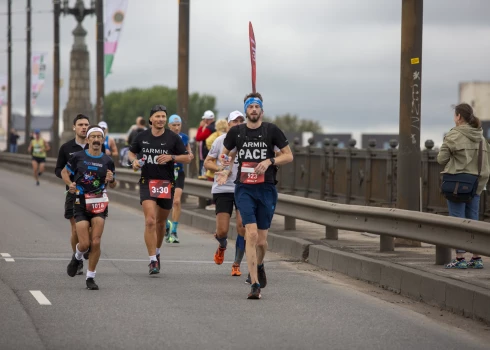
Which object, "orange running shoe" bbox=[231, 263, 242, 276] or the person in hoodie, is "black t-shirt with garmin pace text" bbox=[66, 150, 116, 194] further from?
the person in hoodie

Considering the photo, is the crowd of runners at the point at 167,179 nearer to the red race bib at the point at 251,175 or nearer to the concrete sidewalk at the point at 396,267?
the red race bib at the point at 251,175

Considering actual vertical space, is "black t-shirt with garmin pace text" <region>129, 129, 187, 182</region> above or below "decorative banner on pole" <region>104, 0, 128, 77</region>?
below

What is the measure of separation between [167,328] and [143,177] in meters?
4.22

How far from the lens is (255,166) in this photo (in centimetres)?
1141

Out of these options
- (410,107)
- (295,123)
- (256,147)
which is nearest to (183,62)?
(410,107)

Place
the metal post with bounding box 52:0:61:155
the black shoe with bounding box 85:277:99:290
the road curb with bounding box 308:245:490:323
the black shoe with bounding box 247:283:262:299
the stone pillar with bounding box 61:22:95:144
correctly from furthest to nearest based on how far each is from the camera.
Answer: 1. the stone pillar with bounding box 61:22:95:144
2. the metal post with bounding box 52:0:61:155
3. the black shoe with bounding box 85:277:99:290
4. the black shoe with bounding box 247:283:262:299
5. the road curb with bounding box 308:245:490:323

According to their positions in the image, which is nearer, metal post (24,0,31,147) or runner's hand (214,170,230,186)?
runner's hand (214,170,230,186)

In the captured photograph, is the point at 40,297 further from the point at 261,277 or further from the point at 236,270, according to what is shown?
the point at 236,270

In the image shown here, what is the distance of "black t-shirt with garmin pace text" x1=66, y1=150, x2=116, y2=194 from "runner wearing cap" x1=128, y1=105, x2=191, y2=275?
1154 mm

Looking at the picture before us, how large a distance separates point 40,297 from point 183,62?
54.4 ft

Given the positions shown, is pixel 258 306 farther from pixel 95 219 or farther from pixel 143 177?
pixel 143 177

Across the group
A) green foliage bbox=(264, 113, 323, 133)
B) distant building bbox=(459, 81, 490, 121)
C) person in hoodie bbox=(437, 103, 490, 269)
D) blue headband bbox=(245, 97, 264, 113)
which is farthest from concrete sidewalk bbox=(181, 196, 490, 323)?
green foliage bbox=(264, 113, 323, 133)

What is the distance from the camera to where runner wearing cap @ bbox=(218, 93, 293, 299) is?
1135 cm

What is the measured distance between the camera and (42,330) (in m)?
9.06
